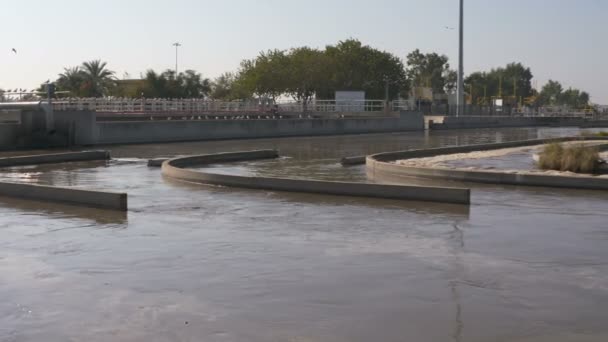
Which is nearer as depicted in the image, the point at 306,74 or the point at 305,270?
the point at 305,270

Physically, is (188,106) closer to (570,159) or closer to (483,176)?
(570,159)

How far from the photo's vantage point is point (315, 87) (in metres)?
97.8

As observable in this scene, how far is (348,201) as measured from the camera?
51.9 feet

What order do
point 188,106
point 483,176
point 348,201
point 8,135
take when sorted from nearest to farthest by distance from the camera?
point 348,201 < point 483,176 < point 8,135 < point 188,106

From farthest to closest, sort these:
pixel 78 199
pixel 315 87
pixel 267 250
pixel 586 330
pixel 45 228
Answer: pixel 315 87
pixel 78 199
pixel 45 228
pixel 267 250
pixel 586 330

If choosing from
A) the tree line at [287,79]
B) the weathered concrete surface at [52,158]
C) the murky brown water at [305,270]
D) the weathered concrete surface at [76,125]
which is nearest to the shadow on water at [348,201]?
the murky brown water at [305,270]

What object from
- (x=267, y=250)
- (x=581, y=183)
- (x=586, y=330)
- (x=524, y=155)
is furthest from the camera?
(x=524, y=155)

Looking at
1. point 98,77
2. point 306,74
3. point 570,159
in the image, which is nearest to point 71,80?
point 98,77

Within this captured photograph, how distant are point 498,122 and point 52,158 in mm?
51379

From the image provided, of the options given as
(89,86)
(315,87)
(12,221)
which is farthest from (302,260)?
(315,87)

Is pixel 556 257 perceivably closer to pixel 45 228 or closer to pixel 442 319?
pixel 442 319

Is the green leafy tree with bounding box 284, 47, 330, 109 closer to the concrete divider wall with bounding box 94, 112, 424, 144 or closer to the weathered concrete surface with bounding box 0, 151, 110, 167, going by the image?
the concrete divider wall with bounding box 94, 112, 424, 144

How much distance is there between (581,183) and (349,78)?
280ft

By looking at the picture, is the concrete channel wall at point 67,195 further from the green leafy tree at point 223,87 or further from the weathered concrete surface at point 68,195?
the green leafy tree at point 223,87
